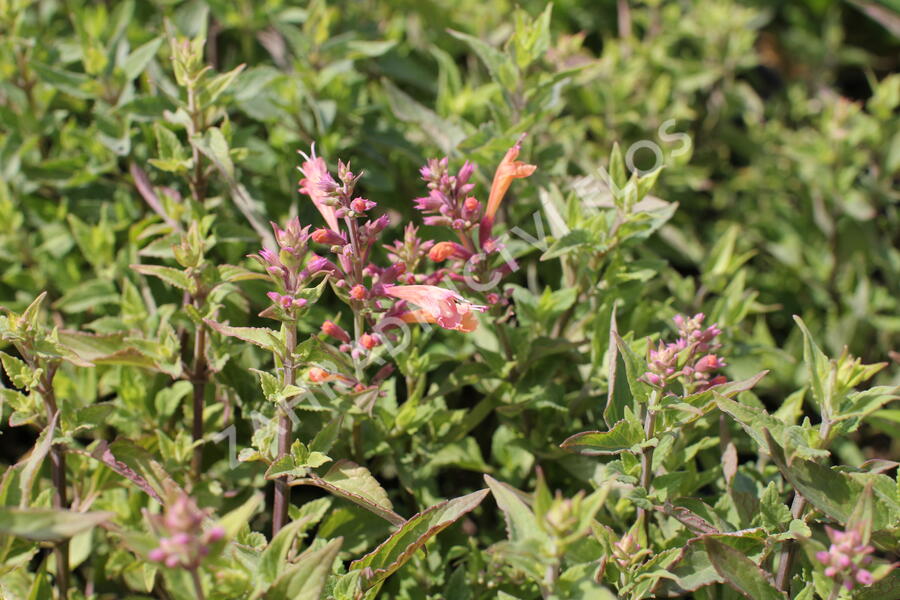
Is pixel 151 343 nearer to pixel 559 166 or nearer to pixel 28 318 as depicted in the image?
pixel 28 318

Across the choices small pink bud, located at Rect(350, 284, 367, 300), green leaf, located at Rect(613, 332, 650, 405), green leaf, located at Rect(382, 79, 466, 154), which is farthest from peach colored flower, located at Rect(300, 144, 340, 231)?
green leaf, located at Rect(382, 79, 466, 154)

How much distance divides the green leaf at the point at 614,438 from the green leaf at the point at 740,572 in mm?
318

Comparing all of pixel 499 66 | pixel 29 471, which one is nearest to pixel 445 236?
pixel 499 66

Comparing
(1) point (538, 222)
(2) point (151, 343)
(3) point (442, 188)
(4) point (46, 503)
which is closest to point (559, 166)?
(1) point (538, 222)

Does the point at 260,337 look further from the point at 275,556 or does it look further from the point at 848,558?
the point at 848,558

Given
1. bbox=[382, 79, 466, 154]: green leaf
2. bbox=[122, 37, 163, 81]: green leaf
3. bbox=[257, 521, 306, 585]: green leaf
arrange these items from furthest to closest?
bbox=[382, 79, 466, 154]: green leaf < bbox=[122, 37, 163, 81]: green leaf < bbox=[257, 521, 306, 585]: green leaf

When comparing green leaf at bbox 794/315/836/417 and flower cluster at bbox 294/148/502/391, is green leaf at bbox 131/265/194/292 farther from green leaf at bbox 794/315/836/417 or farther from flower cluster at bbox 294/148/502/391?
green leaf at bbox 794/315/836/417

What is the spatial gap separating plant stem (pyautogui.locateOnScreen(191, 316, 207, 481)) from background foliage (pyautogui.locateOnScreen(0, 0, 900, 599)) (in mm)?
50

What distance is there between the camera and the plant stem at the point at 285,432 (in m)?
2.10

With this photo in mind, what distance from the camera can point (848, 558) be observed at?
1794mm

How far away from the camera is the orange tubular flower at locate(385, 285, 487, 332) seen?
83.5 inches

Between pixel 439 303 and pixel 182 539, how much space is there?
0.88 m

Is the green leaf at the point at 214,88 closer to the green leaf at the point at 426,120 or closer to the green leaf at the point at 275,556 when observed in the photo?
the green leaf at the point at 426,120

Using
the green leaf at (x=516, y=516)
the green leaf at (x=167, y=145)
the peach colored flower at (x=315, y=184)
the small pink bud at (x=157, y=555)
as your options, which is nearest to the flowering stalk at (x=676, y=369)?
the green leaf at (x=516, y=516)
